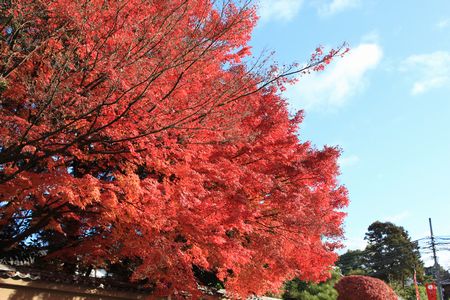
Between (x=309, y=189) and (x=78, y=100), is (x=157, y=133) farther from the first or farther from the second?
(x=309, y=189)

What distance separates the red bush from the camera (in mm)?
17312

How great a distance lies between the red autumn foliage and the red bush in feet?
20.7

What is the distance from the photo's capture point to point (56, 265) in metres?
12.3

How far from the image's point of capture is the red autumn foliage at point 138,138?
7.64 meters

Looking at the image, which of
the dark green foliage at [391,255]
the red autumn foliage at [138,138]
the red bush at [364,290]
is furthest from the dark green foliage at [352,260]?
the red autumn foliage at [138,138]

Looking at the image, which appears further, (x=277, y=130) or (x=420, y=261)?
(x=420, y=261)

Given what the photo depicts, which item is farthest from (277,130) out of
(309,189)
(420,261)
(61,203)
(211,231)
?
(420,261)

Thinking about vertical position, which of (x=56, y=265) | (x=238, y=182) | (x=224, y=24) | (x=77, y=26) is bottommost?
(x=56, y=265)

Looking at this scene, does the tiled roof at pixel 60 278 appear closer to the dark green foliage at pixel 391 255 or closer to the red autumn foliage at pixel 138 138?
the red autumn foliage at pixel 138 138

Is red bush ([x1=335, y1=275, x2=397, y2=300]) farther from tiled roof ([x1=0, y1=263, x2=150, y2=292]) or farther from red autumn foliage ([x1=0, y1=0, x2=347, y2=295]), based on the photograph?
tiled roof ([x1=0, y1=263, x2=150, y2=292])

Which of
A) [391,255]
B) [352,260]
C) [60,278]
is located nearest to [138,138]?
[60,278]

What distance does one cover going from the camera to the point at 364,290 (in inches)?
687

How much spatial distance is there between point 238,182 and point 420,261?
56.3 metres

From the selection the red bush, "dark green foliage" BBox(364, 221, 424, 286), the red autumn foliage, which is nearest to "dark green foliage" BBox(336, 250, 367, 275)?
"dark green foliage" BBox(364, 221, 424, 286)
